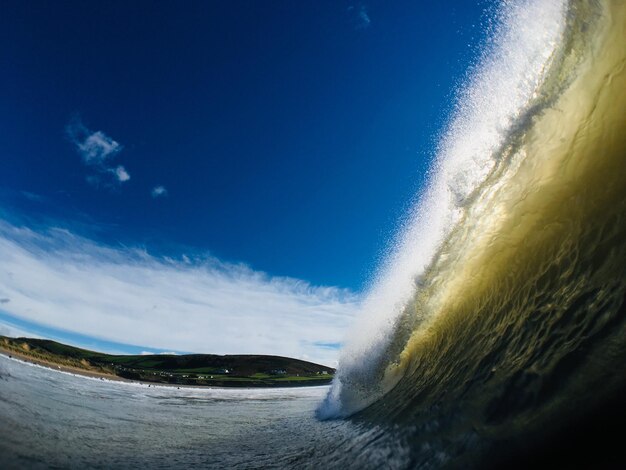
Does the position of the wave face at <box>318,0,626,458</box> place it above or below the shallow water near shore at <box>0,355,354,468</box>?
above

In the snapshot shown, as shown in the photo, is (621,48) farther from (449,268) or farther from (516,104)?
(449,268)

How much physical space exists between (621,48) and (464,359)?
18.2ft

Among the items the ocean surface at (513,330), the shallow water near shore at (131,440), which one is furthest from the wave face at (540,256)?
the shallow water near shore at (131,440)

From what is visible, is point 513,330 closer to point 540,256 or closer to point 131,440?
point 540,256

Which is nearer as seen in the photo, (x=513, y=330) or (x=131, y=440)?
(x=513, y=330)

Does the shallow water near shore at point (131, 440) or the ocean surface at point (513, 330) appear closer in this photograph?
the ocean surface at point (513, 330)

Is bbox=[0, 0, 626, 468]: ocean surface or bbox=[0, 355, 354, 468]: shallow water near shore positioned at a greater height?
bbox=[0, 0, 626, 468]: ocean surface

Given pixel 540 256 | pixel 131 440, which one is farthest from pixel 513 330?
pixel 131 440

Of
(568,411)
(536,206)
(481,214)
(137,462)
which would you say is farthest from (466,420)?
(137,462)

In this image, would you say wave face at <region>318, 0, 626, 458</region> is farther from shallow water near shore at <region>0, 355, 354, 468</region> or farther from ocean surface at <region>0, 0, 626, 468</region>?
shallow water near shore at <region>0, 355, 354, 468</region>

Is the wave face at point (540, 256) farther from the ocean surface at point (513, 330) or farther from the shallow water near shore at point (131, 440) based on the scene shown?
the shallow water near shore at point (131, 440)

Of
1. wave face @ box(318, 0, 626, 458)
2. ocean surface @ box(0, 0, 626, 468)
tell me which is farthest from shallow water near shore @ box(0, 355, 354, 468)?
wave face @ box(318, 0, 626, 458)

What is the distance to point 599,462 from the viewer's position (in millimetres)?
2854

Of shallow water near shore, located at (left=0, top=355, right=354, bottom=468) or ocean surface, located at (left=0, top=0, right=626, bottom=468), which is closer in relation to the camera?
ocean surface, located at (left=0, top=0, right=626, bottom=468)
